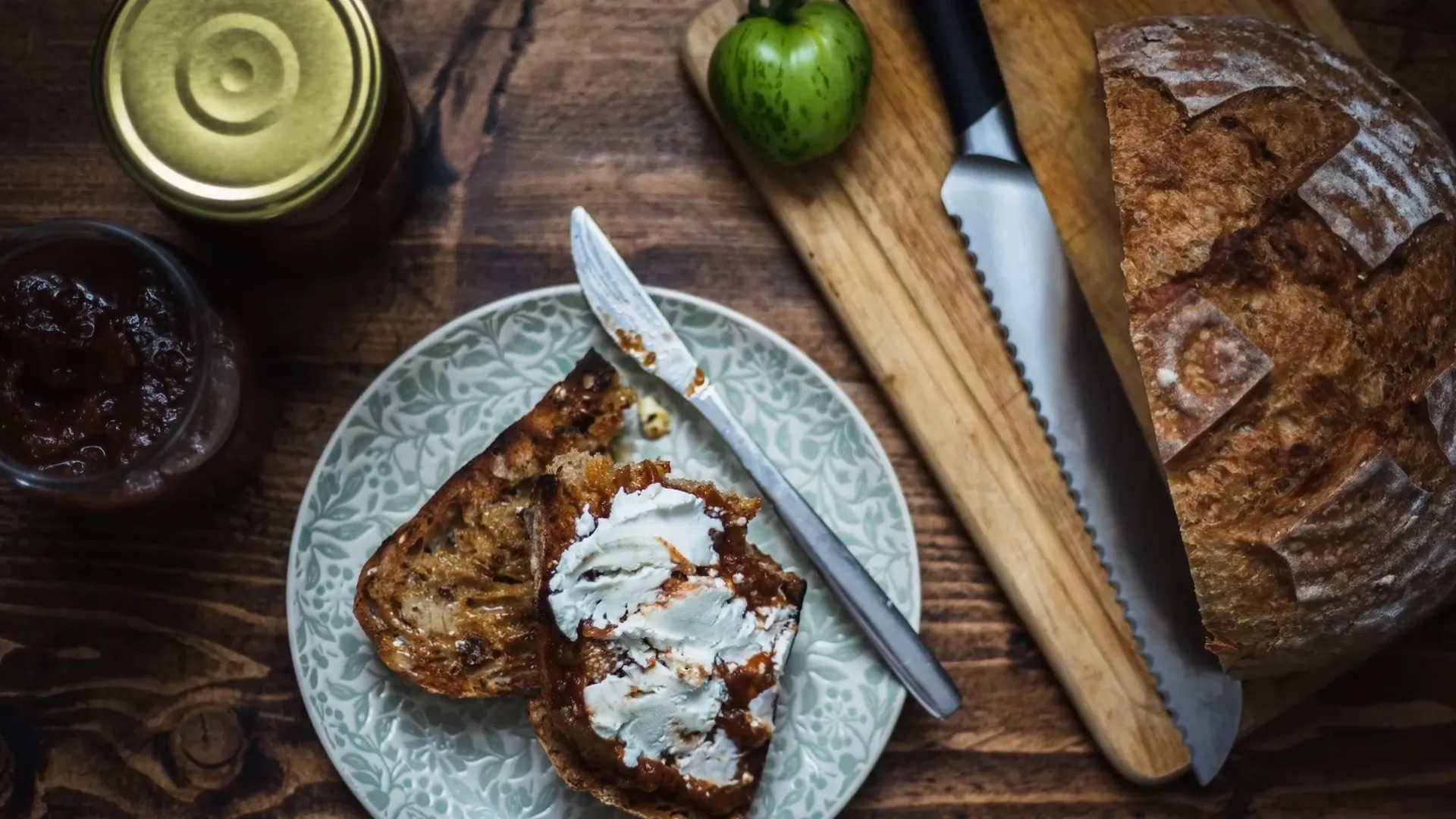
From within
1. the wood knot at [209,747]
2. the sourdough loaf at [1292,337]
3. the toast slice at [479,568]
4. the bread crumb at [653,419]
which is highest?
the sourdough loaf at [1292,337]

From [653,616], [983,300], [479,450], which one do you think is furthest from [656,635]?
[983,300]

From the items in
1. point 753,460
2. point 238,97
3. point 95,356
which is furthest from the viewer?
point 753,460

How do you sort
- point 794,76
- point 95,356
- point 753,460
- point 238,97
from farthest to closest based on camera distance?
point 753,460
point 794,76
point 95,356
point 238,97

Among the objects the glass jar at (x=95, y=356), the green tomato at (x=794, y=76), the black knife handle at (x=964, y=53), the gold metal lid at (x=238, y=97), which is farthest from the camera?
the black knife handle at (x=964, y=53)

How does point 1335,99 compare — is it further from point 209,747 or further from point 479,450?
point 209,747

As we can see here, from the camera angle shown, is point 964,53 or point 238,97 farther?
point 964,53

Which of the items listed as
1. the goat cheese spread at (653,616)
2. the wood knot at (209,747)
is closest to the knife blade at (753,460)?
the goat cheese spread at (653,616)

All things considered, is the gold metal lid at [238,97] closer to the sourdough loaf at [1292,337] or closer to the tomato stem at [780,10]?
the tomato stem at [780,10]

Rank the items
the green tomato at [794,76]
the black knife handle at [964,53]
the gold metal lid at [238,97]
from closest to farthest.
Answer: the gold metal lid at [238,97]
the green tomato at [794,76]
the black knife handle at [964,53]
